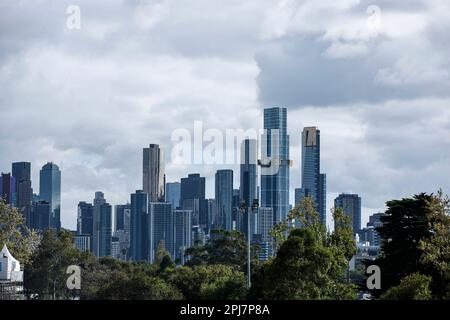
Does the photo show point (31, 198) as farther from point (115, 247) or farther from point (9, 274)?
point (9, 274)

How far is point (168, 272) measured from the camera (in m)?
63.8

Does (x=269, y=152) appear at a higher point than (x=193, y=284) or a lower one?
higher

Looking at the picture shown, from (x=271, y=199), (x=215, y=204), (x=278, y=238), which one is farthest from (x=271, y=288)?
(x=215, y=204)

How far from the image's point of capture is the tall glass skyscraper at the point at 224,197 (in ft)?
240

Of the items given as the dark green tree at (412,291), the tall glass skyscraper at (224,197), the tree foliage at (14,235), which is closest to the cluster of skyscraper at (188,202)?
the tall glass skyscraper at (224,197)

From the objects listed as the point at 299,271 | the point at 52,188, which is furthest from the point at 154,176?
the point at 299,271

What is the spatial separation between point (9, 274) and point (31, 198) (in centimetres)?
3893

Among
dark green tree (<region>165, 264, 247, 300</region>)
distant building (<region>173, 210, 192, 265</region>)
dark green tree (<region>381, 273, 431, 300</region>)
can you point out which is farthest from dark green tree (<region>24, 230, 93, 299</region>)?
distant building (<region>173, 210, 192, 265</region>)

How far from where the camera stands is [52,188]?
74.2 metres

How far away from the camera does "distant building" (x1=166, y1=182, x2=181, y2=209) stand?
96500 mm

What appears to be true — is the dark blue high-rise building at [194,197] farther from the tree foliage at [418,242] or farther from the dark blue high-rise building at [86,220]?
the tree foliage at [418,242]
